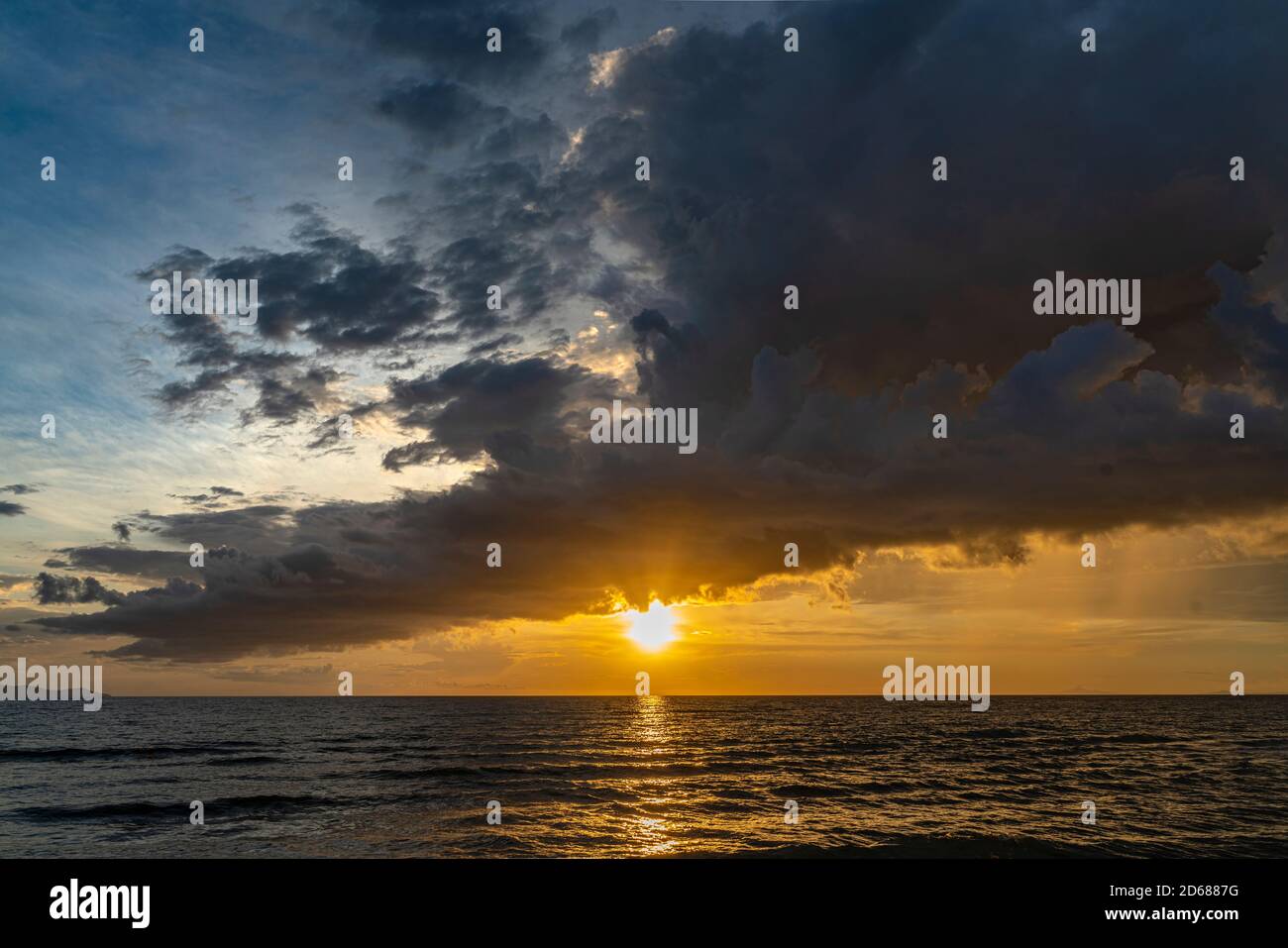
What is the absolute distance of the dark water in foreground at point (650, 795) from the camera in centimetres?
2764

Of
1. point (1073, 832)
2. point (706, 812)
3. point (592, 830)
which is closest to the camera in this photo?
point (1073, 832)

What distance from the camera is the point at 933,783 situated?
1601 inches

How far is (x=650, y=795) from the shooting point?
3834 centimetres

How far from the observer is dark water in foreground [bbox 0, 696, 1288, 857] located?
27.6m
